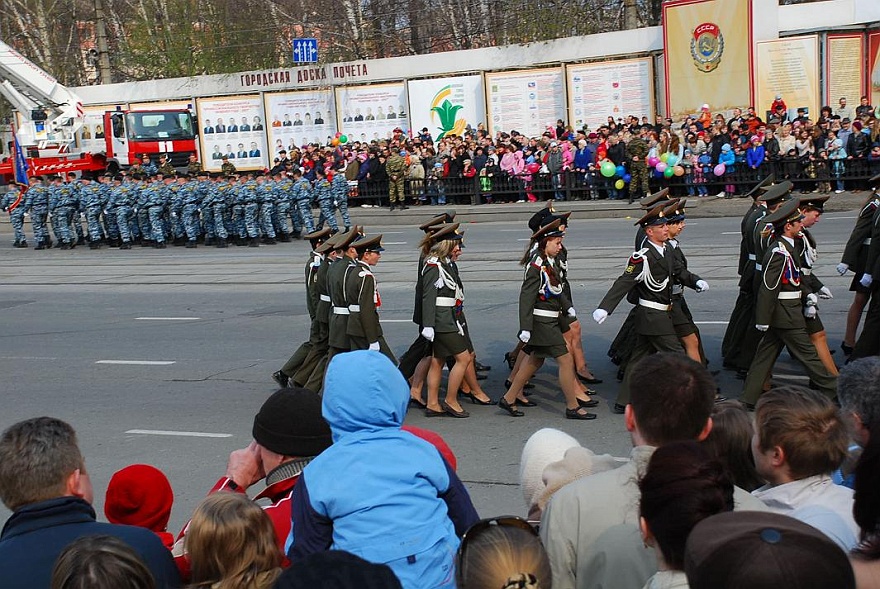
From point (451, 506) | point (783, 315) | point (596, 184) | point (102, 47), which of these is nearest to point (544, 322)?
point (783, 315)

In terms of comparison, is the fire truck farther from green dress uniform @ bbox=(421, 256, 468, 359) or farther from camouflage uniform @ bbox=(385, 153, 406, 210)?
green dress uniform @ bbox=(421, 256, 468, 359)

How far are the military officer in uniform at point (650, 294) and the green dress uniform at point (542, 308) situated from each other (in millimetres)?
448

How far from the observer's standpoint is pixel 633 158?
24.6m

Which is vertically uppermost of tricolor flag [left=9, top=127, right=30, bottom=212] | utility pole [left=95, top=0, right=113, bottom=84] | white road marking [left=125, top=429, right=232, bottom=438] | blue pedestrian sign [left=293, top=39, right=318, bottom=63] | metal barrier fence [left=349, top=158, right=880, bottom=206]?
utility pole [left=95, top=0, right=113, bottom=84]

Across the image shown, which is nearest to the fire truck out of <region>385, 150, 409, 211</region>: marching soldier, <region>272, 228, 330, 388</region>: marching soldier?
<region>385, 150, 409, 211</region>: marching soldier

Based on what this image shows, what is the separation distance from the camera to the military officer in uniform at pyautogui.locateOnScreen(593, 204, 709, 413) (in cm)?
903

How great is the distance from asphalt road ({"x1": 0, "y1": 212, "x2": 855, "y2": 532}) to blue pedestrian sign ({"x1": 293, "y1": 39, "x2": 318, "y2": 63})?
1405 centimetres

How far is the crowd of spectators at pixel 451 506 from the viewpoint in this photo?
2939mm

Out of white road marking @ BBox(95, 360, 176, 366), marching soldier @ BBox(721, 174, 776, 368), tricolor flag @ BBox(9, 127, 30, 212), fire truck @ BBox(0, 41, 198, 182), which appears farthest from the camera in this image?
tricolor flag @ BBox(9, 127, 30, 212)

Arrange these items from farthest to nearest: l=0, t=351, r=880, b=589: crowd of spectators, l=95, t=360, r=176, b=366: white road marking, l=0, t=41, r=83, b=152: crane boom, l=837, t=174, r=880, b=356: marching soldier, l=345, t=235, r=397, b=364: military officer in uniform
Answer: l=0, t=41, r=83, b=152: crane boom
l=95, t=360, r=176, b=366: white road marking
l=837, t=174, r=880, b=356: marching soldier
l=345, t=235, r=397, b=364: military officer in uniform
l=0, t=351, r=880, b=589: crowd of spectators

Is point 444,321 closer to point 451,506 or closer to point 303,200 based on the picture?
point 451,506

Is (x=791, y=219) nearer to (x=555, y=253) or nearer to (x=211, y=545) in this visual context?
(x=555, y=253)

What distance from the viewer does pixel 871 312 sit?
959 cm

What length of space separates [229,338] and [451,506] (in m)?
9.98
